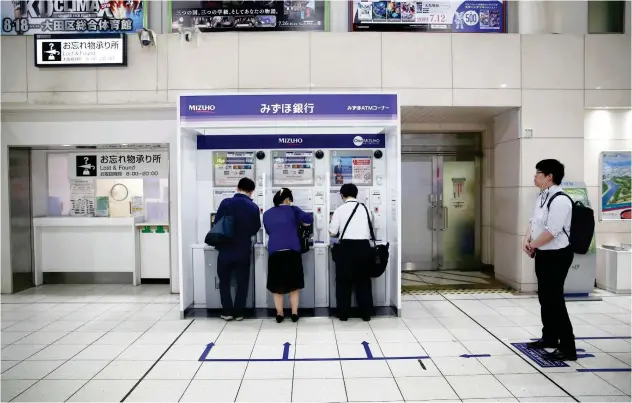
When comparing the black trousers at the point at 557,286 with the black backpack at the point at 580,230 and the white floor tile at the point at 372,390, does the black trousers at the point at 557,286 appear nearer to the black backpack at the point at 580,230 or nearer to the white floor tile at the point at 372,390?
the black backpack at the point at 580,230

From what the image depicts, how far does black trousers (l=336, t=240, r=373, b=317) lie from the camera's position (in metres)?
4.54

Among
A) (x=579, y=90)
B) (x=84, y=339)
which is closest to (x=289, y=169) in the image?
(x=84, y=339)

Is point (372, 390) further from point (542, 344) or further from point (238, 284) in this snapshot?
point (238, 284)

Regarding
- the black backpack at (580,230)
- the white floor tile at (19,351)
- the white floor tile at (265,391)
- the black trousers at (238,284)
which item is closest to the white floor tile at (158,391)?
the white floor tile at (265,391)

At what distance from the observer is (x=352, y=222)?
4.54 m

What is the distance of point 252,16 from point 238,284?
145 inches

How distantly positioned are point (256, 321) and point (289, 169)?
1.85 m

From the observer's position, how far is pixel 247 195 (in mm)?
4770

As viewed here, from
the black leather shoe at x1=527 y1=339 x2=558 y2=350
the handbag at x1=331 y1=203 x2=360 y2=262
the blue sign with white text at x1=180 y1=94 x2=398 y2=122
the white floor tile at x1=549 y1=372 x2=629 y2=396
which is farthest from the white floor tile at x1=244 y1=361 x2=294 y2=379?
the blue sign with white text at x1=180 y1=94 x2=398 y2=122

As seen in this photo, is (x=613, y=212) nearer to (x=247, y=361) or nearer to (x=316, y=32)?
(x=316, y=32)

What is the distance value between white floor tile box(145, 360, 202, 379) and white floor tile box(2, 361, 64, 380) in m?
0.85

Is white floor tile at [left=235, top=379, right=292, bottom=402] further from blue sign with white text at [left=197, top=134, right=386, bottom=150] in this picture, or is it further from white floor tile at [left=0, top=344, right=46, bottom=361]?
blue sign with white text at [left=197, top=134, right=386, bottom=150]

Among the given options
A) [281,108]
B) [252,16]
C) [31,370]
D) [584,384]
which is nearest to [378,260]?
[281,108]

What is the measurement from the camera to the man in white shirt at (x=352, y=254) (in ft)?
14.9
